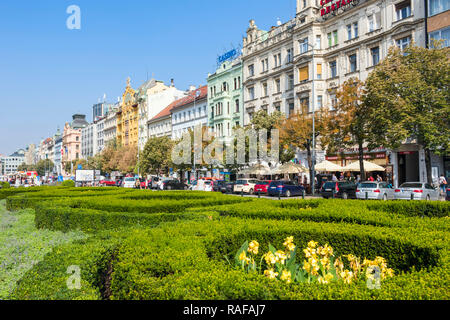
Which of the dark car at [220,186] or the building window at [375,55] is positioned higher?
the building window at [375,55]

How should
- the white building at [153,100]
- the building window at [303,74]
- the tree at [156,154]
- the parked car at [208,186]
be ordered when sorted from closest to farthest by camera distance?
the parked car at [208,186] < the building window at [303,74] < the tree at [156,154] < the white building at [153,100]

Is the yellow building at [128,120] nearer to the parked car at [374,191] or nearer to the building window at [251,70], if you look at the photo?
the building window at [251,70]

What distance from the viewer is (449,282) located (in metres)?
3.33

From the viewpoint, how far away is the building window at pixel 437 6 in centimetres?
2883

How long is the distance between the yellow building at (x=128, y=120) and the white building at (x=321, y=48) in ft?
159

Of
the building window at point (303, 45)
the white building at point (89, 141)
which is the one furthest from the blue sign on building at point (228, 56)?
the white building at point (89, 141)

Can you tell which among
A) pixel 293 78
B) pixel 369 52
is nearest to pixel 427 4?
pixel 369 52

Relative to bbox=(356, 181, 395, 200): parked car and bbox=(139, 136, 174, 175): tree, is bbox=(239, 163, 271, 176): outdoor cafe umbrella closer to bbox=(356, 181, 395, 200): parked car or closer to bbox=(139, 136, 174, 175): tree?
bbox=(356, 181, 395, 200): parked car

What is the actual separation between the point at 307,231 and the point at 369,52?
1338 inches

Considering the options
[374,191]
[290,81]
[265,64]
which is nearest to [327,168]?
[374,191]

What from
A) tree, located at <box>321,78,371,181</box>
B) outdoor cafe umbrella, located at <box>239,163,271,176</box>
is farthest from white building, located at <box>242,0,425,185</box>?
outdoor cafe umbrella, located at <box>239,163,271,176</box>

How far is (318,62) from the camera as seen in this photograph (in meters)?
39.8

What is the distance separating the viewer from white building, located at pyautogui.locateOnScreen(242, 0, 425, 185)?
33.2 meters
